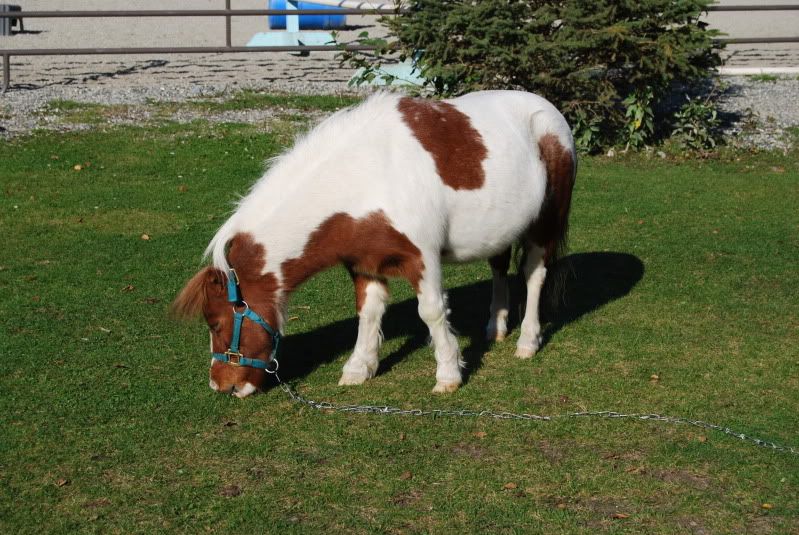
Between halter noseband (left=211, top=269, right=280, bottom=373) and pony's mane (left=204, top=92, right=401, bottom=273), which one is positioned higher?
pony's mane (left=204, top=92, right=401, bottom=273)

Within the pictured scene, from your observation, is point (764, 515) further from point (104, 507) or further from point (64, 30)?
point (64, 30)

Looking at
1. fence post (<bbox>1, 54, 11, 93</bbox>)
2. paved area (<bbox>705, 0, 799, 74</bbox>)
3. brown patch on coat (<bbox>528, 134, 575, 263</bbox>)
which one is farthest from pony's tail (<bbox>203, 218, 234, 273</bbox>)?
paved area (<bbox>705, 0, 799, 74</bbox>)

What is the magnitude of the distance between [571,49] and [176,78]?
8.35m

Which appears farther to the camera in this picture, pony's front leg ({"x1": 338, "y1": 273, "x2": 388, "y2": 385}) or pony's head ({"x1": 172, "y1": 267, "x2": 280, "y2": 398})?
pony's front leg ({"x1": 338, "y1": 273, "x2": 388, "y2": 385})

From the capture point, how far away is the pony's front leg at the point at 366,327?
6.77 m

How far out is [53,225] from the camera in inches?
419

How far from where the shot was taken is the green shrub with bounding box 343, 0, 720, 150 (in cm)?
1303

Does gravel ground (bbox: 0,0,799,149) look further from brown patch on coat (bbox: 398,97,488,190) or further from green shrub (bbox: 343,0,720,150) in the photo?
brown patch on coat (bbox: 398,97,488,190)

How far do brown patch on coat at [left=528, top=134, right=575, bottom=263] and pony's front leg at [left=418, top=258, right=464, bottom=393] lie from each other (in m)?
1.13

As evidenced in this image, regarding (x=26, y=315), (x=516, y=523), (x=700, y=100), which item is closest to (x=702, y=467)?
(x=516, y=523)

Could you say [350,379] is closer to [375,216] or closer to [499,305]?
[375,216]

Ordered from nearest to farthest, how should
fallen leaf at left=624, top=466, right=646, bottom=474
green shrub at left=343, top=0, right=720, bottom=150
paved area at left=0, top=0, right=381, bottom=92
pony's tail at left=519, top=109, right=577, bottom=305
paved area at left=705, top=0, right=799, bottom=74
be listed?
fallen leaf at left=624, top=466, right=646, bottom=474 → pony's tail at left=519, top=109, right=577, bottom=305 → green shrub at left=343, top=0, right=720, bottom=150 → paved area at left=0, top=0, right=381, bottom=92 → paved area at left=705, top=0, right=799, bottom=74

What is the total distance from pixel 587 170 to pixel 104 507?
9.44 metres

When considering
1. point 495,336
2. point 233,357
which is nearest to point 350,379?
point 233,357
